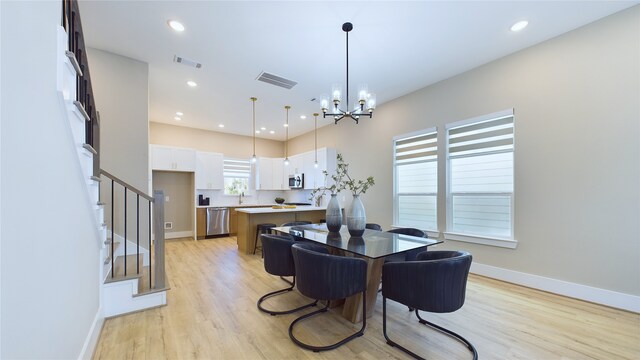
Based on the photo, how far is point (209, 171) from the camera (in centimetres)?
699

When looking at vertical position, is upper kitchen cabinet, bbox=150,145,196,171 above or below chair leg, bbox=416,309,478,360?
above

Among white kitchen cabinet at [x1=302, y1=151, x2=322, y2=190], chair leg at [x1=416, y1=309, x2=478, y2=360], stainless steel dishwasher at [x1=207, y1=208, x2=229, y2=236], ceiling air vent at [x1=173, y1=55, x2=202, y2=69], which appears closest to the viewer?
chair leg at [x1=416, y1=309, x2=478, y2=360]

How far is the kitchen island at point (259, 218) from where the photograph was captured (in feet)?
16.5

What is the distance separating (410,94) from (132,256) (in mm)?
5147

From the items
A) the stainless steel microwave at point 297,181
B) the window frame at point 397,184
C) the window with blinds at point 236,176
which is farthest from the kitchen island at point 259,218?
the window with blinds at point 236,176

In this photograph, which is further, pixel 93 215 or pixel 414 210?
pixel 414 210

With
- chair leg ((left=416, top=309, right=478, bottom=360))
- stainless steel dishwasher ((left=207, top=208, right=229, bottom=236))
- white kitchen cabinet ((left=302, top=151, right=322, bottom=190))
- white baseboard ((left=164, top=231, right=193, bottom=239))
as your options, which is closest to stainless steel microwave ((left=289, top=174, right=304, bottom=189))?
white kitchen cabinet ((left=302, top=151, right=322, bottom=190))

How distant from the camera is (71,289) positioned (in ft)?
5.16

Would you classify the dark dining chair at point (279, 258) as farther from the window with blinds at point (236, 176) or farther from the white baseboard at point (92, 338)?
the window with blinds at point (236, 176)

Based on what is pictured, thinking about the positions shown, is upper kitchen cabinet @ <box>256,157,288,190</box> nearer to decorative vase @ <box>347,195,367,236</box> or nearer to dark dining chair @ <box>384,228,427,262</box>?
dark dining chair @ <box>384,228,427,262</box>

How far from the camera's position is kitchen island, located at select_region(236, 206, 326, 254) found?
5.04m

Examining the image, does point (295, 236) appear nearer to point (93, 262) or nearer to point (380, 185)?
point (93, 262)

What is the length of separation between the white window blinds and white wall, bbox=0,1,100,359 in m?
6.03

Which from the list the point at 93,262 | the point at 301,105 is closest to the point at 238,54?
the point at 301,105
